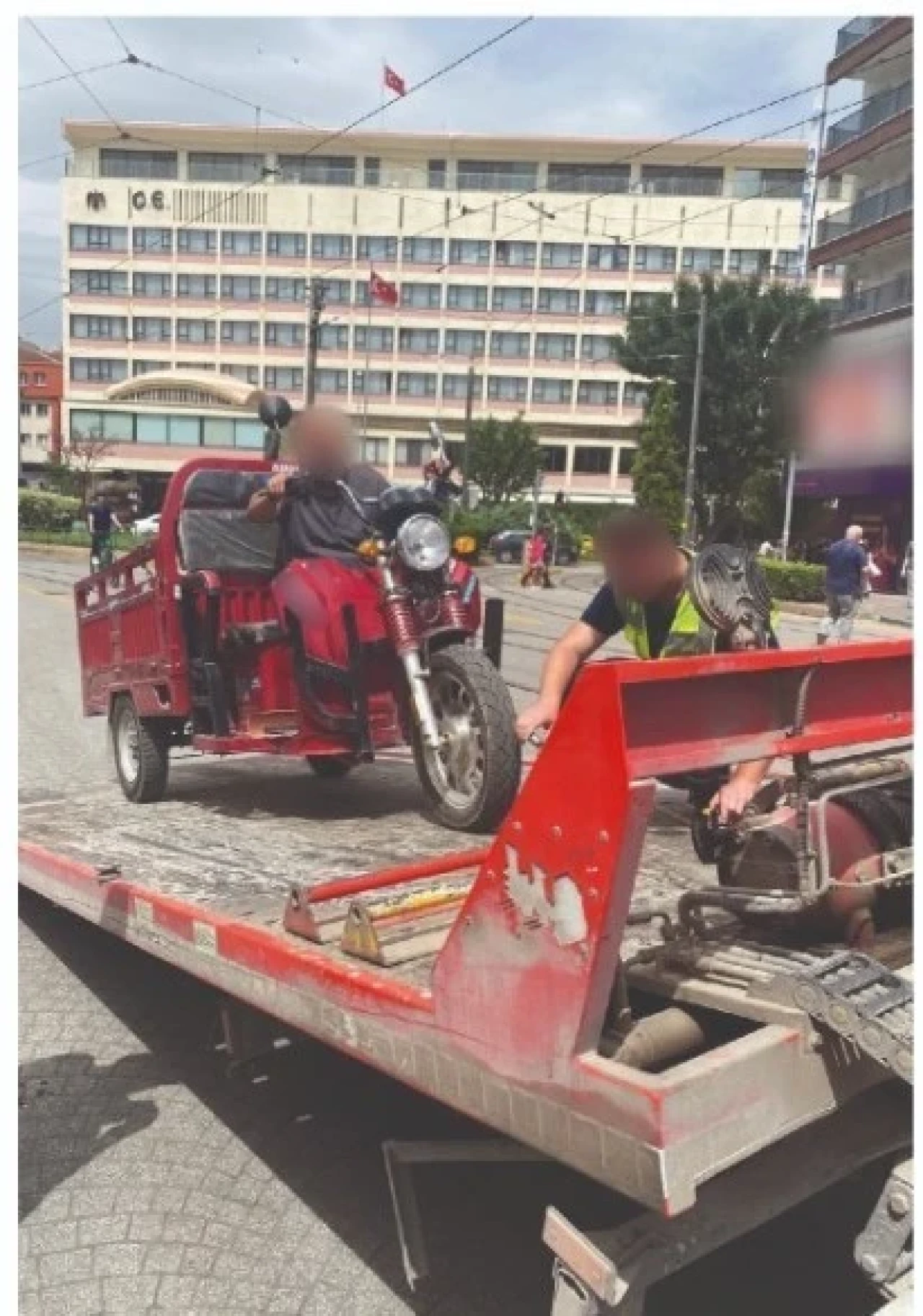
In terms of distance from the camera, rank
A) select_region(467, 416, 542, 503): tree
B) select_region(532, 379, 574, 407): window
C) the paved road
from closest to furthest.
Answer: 1. the paved road
2. select_region(467, 416, 542, 503): tree
3. select_region(532, 379, 574, 407): window

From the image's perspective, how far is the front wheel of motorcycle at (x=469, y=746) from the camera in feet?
13.6

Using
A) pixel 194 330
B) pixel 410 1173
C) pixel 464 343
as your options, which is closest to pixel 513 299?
pixel 464 343

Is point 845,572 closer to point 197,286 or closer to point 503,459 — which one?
point 197,286

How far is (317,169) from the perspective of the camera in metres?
10.1

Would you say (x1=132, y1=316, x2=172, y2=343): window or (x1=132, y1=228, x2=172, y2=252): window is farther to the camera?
(x1=132, y1=316, x2=172, y2=343): window

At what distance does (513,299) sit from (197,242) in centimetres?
4969

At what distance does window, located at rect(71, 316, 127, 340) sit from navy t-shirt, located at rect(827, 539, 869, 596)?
20233 millimetres

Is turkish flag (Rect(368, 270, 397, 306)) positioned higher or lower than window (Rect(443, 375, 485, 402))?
lower

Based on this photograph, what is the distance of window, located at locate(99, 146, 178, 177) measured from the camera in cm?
1079

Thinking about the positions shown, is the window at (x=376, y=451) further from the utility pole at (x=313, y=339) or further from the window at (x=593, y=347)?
the window at (x=593, y=347)

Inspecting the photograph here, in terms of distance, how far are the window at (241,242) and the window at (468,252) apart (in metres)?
30.4

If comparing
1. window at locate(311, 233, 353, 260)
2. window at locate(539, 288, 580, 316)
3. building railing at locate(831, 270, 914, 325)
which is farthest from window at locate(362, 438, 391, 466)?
window at locate(539, 288, 580, 316)

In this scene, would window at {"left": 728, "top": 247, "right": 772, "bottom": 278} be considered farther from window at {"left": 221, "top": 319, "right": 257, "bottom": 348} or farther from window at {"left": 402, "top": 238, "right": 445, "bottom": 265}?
window at {"left": 221, "top": 319, "right": 257, "bottom": 348}

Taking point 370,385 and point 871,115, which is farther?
point 871,115
